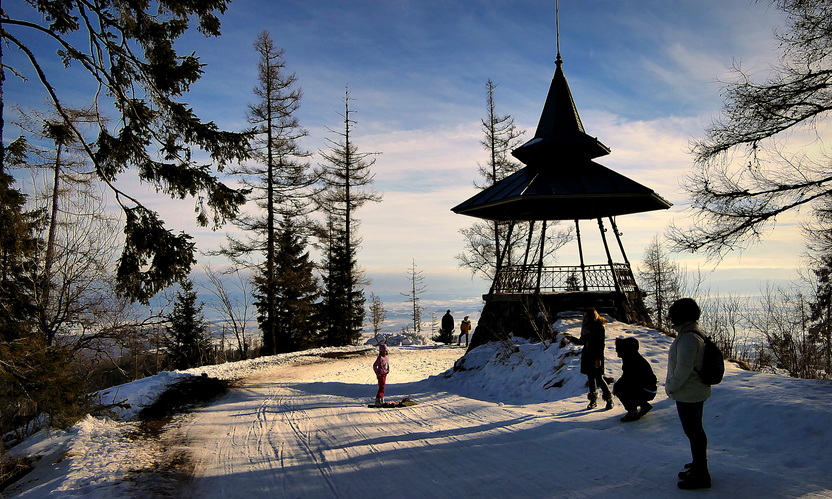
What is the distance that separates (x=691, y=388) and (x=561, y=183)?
9391 millimetres

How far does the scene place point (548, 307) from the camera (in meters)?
13.3

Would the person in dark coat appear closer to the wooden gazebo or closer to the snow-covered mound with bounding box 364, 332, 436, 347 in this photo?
the wooden gazebo

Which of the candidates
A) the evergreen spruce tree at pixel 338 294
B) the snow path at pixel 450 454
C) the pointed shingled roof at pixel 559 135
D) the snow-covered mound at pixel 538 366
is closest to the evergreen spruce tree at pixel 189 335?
the evergreen spruce tree at pixel 338 294

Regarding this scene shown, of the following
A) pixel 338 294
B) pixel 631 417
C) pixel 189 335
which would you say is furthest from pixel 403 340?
pixel 631 417

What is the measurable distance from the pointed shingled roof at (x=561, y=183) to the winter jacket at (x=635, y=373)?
6.25 metres

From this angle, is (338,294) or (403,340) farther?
(338,294)

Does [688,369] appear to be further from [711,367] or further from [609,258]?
[609,258]

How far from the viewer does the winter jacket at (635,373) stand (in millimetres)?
6473

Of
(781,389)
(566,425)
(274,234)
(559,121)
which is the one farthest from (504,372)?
(274,234)

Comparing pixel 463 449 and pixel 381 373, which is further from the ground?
pixel 381 373

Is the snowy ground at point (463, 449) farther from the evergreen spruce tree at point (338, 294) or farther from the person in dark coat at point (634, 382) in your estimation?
the evergreen spruce tree at point (338, 294)

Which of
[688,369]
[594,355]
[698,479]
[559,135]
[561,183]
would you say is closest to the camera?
[698,479]

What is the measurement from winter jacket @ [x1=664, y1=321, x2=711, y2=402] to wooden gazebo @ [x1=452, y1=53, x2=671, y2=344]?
7.97m

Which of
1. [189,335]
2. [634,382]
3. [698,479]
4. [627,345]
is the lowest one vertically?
[189,335]
